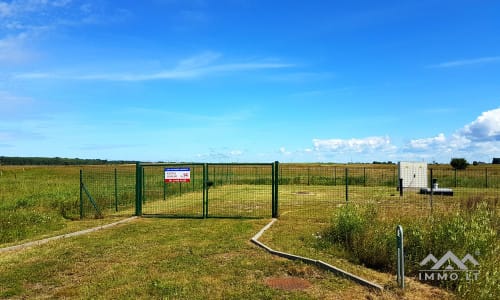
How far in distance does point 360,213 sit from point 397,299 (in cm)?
358

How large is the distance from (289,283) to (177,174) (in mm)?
8111

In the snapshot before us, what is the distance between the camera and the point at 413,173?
966 inches

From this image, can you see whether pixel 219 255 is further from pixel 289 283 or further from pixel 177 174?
pixel 177 174

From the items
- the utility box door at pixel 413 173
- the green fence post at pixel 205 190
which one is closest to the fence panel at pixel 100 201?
the green fence post at pixel 205 190

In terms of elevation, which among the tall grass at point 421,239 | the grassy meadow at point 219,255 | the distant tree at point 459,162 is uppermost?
the distant tree at point 459,162

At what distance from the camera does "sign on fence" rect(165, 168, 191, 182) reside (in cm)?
1384

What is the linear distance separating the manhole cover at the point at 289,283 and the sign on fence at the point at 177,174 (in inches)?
301

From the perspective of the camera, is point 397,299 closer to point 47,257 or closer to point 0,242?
point 47,257

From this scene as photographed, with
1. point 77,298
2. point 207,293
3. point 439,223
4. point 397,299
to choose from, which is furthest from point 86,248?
point 439,223

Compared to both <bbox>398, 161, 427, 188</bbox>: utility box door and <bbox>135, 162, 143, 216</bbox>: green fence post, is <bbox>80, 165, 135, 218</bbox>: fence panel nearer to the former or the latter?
<bbox>135, 162, 143, 216</bbox>: green fence post

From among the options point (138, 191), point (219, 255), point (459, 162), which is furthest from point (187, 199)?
point (459, 162)

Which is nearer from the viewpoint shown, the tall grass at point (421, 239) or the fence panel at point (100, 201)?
the tall grass at point (421, 239)

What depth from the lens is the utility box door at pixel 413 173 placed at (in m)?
24.4

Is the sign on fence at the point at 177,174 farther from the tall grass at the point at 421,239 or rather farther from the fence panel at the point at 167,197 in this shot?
the tall grass at the point at 421,239
